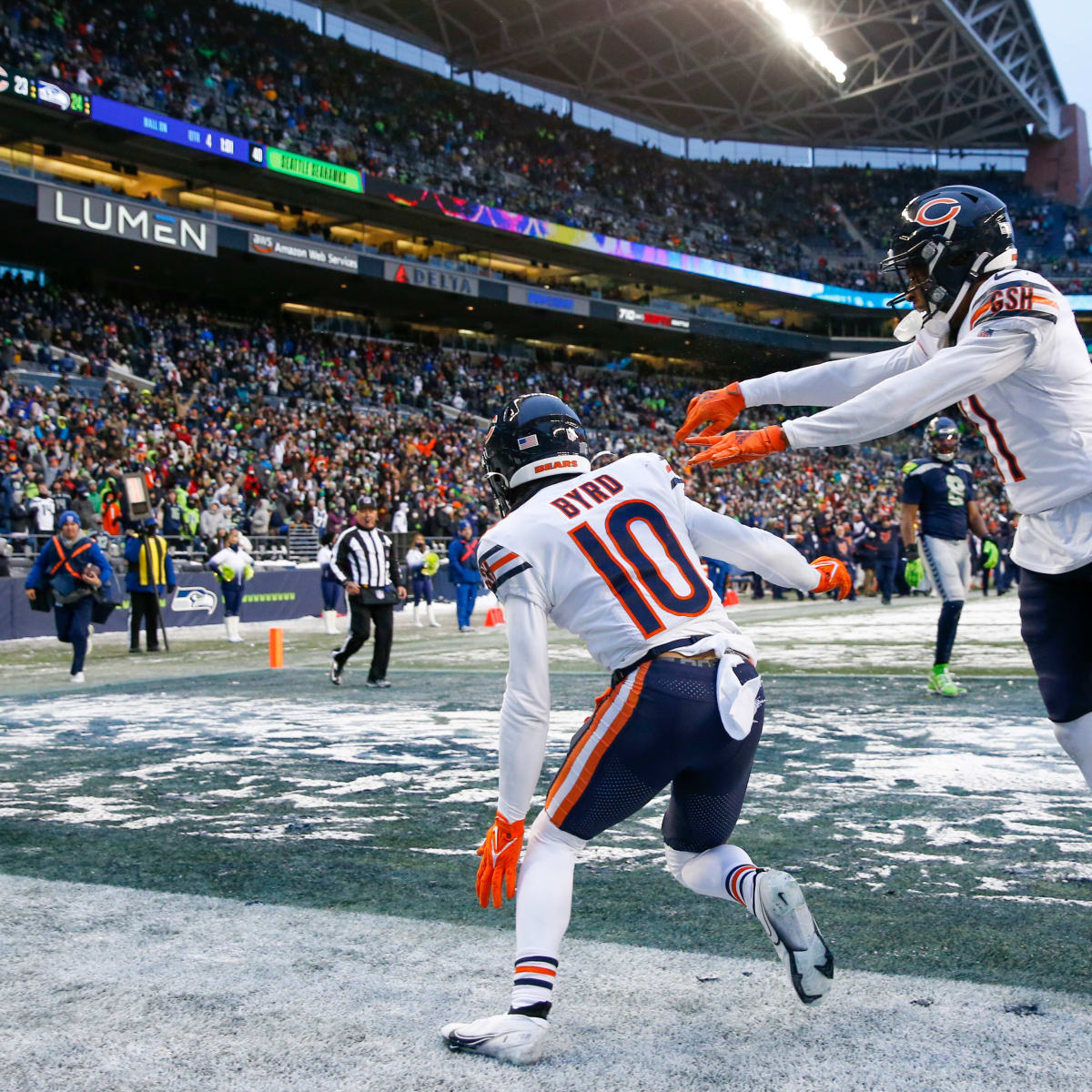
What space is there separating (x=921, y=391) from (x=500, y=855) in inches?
66.2

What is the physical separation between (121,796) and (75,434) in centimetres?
1713

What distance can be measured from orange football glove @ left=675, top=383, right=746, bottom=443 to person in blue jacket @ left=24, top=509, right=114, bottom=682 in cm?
968

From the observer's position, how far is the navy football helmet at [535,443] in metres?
3.00

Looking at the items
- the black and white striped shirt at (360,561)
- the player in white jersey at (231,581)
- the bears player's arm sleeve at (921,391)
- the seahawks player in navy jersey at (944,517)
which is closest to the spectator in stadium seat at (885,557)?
the player in white jersey at (231,581)

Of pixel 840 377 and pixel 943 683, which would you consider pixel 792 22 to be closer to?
pixel 943 683

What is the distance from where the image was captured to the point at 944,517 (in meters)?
8.93

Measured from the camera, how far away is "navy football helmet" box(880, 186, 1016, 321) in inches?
124

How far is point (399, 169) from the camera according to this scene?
36438mm

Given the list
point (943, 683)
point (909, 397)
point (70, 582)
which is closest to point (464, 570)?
point (70, 582)

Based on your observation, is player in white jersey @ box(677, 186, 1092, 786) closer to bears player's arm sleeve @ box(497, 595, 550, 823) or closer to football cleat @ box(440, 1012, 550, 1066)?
bears player's arm sleeve @ box(497, 595, 550, 823)

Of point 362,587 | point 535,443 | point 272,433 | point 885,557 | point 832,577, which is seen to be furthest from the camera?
point 272,433

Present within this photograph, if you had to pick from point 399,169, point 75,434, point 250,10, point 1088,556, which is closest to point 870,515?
point 75,434

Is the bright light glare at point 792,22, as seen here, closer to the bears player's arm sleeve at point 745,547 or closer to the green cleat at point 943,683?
the green cleat at point 943,683

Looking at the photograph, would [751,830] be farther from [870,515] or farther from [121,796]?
[870,515]
